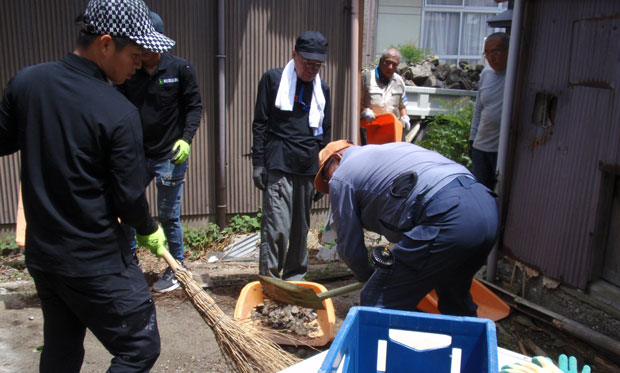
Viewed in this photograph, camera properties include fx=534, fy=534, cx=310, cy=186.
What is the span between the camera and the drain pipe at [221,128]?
5.36m

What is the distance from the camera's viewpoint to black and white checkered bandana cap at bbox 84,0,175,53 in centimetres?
217

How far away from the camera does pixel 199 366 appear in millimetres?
3568

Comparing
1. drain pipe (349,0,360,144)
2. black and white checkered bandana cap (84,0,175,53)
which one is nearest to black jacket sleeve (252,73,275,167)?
drain pipe (349,0,360,144)

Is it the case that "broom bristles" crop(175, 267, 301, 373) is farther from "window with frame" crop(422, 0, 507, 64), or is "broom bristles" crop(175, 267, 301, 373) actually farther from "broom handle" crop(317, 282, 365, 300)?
"window with frame" crop(422, 0, 507, 64)

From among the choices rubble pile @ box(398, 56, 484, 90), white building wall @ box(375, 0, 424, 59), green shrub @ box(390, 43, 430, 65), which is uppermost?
white building wall @ box(375, 0, 424, 59)

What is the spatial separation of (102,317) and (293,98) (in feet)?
7.84

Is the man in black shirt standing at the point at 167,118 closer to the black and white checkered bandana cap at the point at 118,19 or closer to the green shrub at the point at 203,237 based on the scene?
the green shrub at the point at 203,237

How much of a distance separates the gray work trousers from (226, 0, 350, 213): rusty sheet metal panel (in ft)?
4.19

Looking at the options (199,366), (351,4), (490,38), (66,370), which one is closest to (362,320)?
(66,370)

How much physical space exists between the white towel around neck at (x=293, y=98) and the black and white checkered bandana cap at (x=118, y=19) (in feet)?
6.41

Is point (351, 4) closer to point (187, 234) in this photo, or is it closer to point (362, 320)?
point (187, 234)

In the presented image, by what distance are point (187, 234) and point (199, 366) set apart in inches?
90.5

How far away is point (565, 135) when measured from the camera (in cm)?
374

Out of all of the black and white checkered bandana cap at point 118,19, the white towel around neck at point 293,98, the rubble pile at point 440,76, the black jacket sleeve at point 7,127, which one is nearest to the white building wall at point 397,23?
the rubble pile at point 440,76
